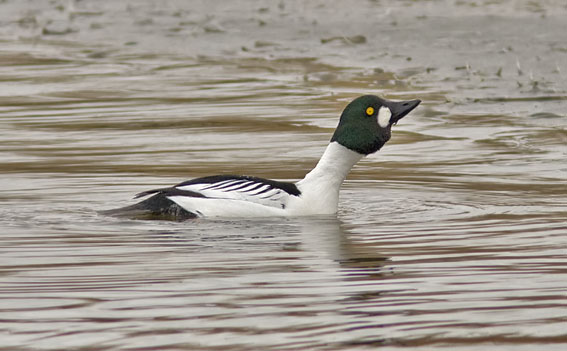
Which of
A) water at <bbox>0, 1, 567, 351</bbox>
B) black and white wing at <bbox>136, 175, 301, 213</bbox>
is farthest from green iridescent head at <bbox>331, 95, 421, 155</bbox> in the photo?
black and white wing at <bbox>136, 175, 301, 213</bbox>

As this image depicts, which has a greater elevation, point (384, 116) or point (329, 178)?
point (384, 116)

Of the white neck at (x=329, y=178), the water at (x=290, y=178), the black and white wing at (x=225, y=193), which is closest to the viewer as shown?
the water at (x=290, y=178)

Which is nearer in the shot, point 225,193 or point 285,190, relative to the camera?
point 225,193

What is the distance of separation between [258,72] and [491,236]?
371 inches

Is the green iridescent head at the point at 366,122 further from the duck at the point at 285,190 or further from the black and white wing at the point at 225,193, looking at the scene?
the black and white wing at the point at 225,193

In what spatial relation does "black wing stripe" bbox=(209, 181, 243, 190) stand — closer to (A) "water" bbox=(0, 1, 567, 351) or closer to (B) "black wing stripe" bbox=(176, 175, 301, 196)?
(B) "black wing stripe" bbox=(176, 175, 301, 196)

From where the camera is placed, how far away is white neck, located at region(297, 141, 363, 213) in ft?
29.1

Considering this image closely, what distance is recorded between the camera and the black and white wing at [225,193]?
8.62m

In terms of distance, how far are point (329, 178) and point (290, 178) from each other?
1.50 m

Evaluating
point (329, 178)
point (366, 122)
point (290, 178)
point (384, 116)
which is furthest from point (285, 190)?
point (290, 178)

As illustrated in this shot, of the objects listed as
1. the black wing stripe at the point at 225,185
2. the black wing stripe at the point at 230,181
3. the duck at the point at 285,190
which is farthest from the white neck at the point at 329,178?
the black wing stripe at the point at 225,185

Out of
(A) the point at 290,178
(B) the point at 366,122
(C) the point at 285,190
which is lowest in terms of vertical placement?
(A) the point at 290,178

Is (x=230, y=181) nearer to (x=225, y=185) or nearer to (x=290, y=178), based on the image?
(x=225, y=185)

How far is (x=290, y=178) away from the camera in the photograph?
10422 millimetres
